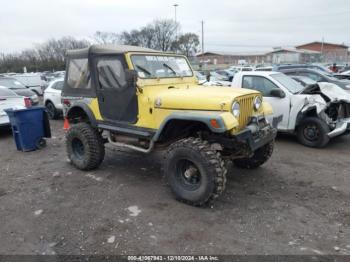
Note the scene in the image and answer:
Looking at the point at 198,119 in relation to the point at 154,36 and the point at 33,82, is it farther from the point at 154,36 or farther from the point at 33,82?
the point at 154,36

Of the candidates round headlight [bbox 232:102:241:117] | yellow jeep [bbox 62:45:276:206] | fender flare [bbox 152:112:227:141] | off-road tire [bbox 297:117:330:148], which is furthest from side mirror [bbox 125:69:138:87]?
off-road tire [bbox 297:117:330:148]

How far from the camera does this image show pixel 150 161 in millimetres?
6031

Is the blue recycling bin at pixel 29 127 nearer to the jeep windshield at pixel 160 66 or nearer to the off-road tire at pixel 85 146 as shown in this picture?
the off-road tire at pixel 85 146

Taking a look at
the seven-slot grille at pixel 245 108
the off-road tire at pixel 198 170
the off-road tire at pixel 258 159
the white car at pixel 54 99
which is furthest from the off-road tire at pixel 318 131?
the white car at pixel 54 99

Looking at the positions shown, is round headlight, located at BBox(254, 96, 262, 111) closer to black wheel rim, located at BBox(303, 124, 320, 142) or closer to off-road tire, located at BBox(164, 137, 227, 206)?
off-road tire, located at BBox(164, 137, 227, 206)

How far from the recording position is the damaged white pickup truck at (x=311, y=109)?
21.9ft

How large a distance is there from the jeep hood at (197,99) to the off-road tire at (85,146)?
61.8 inches

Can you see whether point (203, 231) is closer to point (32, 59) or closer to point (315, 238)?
point (315, 238)

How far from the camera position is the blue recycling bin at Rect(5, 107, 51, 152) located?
6734 mm

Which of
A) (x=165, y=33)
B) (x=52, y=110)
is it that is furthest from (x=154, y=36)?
(x=52, y=110)

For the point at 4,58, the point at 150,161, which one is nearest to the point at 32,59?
the point at 4,58

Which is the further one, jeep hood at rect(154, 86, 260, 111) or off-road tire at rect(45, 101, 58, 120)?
off-road tire at rect(45, 101, 58, 120)

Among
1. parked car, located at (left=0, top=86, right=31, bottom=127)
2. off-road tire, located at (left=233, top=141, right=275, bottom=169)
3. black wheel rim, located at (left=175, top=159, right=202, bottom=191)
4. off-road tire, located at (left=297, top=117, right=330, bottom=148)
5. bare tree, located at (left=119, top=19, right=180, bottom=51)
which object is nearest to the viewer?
black wheel rim, located at (left=175, top=159, right=202, bottom=191)

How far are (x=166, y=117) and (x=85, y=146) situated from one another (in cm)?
190
